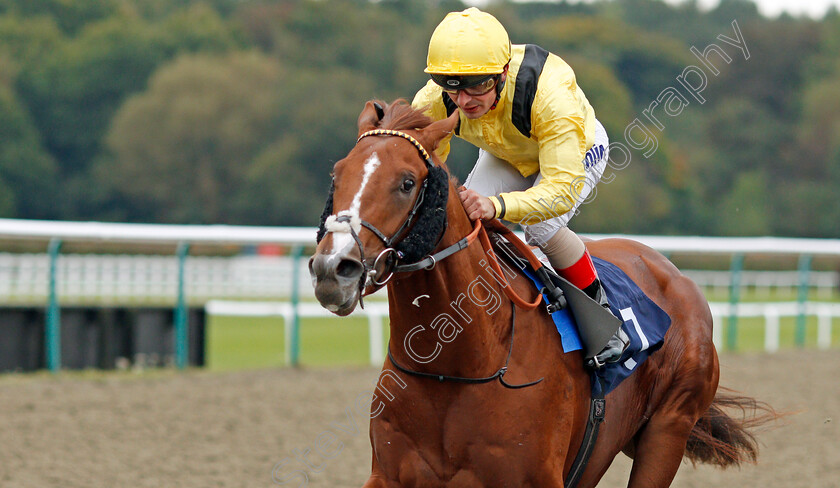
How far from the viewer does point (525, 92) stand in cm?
339

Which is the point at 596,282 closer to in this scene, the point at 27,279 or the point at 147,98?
the point at 27,279

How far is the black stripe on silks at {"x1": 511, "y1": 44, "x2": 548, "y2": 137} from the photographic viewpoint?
133 inches

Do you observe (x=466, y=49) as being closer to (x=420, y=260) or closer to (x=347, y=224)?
(x=420, y=260)

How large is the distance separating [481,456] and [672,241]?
335 inches

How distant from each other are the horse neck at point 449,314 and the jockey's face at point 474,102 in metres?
0.30

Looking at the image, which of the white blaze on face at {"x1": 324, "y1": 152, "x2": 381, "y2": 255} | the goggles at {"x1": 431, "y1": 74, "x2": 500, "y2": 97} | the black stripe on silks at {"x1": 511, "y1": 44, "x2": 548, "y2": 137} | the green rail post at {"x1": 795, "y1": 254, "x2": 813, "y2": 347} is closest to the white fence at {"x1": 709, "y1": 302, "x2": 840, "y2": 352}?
the green rail post at {"x1": 795, "y1": 254, "x2": 813, "y2": 347}

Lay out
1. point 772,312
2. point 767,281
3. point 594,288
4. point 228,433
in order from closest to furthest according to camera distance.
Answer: point 594,288, point 228,433, point 772,312, point 767,281

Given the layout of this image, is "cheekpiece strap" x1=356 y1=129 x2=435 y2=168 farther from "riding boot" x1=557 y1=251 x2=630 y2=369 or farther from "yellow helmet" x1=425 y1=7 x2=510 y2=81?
"riding boot" x1=557 y1=251 x2=630 y2=369

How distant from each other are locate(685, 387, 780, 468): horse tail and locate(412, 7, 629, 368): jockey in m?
0.97

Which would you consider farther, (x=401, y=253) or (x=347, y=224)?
(x=401, y=253)

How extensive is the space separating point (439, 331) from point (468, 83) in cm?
74

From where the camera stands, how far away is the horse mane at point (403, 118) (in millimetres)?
3049

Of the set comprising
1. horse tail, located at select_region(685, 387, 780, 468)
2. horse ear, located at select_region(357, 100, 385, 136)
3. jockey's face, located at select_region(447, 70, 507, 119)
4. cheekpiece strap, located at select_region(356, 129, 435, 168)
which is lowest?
horse tail, located at select_region(685, 387, 780, 468)

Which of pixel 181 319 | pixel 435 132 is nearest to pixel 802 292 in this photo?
pixel 181 319
